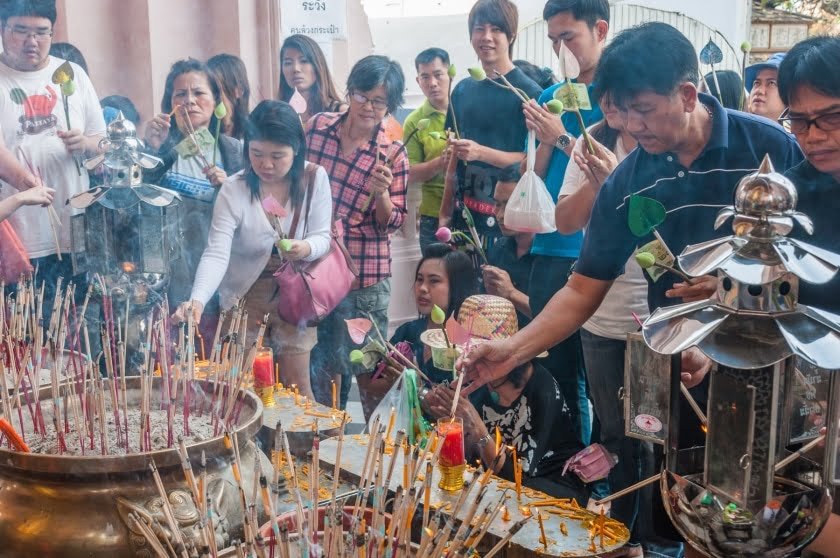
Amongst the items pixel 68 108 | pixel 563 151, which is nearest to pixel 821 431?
pixel 563 151

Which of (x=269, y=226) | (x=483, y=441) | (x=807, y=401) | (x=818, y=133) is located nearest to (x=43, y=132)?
(x=269, y=226)

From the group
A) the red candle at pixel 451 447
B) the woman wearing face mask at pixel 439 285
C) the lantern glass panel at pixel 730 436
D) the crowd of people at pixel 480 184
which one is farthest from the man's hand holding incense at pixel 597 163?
the lantern glass panel at pixel 730 436

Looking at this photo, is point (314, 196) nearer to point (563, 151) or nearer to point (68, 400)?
point (563, 151)

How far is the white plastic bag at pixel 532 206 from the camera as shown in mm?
2609

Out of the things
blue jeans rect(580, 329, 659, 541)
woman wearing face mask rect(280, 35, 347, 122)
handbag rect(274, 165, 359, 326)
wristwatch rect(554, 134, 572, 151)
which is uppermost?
woman wearing face mask rect(280, 35, 347, 122)

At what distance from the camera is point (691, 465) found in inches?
Answer: 44.6

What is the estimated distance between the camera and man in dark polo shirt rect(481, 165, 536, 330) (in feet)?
9.36

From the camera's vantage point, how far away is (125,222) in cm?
271

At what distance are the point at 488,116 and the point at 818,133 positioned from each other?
60.5 inches

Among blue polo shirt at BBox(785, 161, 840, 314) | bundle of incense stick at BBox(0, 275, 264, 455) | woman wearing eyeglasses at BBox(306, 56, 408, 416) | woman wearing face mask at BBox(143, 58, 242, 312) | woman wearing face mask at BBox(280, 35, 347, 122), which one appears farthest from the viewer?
woman wearing face mask at BBox(280, 35, 347, 122)

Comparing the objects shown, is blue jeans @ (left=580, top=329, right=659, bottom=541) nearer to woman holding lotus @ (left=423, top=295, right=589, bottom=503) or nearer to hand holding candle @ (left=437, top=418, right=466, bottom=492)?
woman holding lotus @ (left=423, top=295, right=589, bottom=503)

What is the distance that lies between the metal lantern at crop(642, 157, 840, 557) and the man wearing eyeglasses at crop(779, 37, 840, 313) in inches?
22.2

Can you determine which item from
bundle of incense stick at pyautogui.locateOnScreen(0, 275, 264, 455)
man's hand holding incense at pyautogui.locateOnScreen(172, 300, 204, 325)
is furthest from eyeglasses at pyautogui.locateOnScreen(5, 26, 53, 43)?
bundle of incense stick at pyautogui.locateOnScreen(0, 275, 264, 455)

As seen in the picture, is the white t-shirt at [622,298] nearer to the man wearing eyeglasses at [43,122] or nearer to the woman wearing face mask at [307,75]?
the woman wearing face mask at [307,75]
